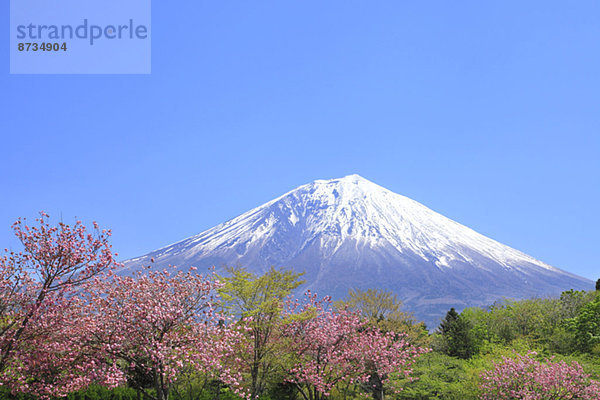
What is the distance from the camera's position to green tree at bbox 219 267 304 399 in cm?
1708

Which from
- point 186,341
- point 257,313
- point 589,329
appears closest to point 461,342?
point 589,329

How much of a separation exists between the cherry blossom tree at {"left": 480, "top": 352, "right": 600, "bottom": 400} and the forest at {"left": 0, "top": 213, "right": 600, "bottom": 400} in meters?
0.06

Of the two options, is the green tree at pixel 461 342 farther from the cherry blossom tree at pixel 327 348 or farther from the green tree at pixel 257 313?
the green tree at pixel 257 313

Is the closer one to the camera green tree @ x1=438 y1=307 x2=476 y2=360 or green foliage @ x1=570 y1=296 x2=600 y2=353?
→ green foliage @ x1=570 y1=296 x2=600 y2=353

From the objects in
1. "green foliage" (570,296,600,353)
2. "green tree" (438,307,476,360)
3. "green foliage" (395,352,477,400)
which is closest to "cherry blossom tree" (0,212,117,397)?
"green foliage" (395,352,477,400)

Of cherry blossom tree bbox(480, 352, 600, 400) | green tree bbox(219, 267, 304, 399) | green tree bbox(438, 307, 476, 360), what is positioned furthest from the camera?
green tree bbox(438, 307, 476, 360)

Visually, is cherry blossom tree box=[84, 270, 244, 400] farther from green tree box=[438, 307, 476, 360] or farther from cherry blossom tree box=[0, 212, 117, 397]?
green tree box=[438, 307, 476, 360]

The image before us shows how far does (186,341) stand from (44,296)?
357 cm

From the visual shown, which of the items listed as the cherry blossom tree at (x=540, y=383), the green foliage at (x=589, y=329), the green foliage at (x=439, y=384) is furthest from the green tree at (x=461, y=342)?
the cherry blossom tree at (x=540, y=383)

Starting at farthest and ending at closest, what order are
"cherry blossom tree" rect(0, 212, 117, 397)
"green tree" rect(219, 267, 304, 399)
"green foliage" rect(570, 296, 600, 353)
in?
"green foliage" rect(570, 296, 600, 353) → "green tree" rect(219, 267, 304, 399) → "cherry blossom tree" rect(0, 212, 117, 397)

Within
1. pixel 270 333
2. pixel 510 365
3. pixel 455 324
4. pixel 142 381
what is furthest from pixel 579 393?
pixel 455 324

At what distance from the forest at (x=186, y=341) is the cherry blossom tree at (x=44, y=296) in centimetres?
3

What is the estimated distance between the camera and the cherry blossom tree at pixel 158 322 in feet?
37.1

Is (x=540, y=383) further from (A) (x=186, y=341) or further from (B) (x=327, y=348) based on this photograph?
(A) (x=186, y=341)
